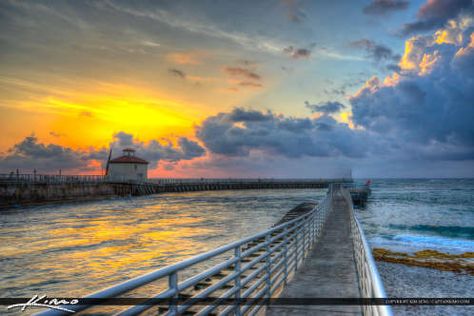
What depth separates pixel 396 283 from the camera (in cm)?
1318

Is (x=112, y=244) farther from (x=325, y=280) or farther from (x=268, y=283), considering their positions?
(x=268, y=283)

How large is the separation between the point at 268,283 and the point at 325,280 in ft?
7.28

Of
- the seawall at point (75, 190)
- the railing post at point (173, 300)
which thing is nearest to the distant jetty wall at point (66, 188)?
the seawall at point (75, 190)

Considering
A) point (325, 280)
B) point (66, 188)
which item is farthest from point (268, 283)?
point (66, 188)

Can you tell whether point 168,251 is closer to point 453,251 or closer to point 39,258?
point 39,258

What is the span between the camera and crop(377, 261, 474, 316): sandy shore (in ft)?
34.4

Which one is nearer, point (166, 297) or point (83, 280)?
point (166, 297)

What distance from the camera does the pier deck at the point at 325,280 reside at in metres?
6.12

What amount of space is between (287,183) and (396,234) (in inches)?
3450

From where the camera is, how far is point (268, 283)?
6445 millimetres

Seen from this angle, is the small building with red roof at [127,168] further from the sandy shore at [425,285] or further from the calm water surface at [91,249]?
the sandy shore at [425,285]

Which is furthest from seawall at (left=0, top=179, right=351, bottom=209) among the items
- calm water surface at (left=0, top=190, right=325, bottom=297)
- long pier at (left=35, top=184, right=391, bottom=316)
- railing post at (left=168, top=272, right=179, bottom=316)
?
railing post at (left=168, top=272, right=179, bottom=316)

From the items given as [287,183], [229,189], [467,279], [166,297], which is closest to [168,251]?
[467,279]

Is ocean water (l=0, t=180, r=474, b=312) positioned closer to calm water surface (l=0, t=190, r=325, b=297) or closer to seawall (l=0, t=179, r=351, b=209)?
calm water surface (l=0, t=190, r=325, b=297)
